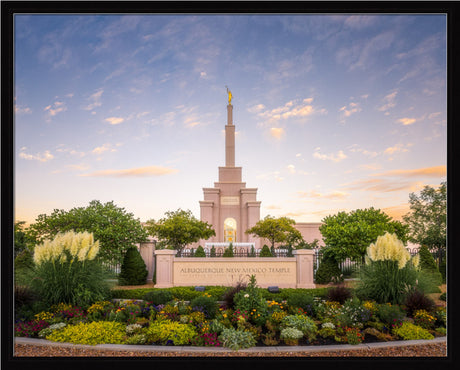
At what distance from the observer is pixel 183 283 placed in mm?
13008

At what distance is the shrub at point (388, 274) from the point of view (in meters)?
8.21

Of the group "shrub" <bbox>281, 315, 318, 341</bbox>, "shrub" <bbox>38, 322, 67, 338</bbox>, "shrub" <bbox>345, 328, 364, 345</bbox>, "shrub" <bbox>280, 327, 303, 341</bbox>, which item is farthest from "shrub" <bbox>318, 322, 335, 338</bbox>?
"shrub" <bbox>38, 322, 67, 338</bbox>

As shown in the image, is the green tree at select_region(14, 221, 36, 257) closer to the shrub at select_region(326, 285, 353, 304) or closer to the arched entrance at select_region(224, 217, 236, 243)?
the shrub at select_region(326, 285, 353, 304)

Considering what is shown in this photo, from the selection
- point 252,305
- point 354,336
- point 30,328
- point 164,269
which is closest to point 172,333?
point 252,305

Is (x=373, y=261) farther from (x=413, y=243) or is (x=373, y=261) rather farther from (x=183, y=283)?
(x=413, y=243)

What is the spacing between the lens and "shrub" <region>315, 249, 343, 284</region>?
14023mm

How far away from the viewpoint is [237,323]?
6977 mm

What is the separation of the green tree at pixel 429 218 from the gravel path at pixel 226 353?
1507 centimetres

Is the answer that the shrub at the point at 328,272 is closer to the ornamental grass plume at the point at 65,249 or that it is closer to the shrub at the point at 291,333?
the shrub at the point at 291,333

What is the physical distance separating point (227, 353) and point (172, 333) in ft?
3.97

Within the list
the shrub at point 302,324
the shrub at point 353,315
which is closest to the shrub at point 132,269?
the shrub at point 302,324

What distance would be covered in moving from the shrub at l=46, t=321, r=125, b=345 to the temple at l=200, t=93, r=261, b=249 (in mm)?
23294
